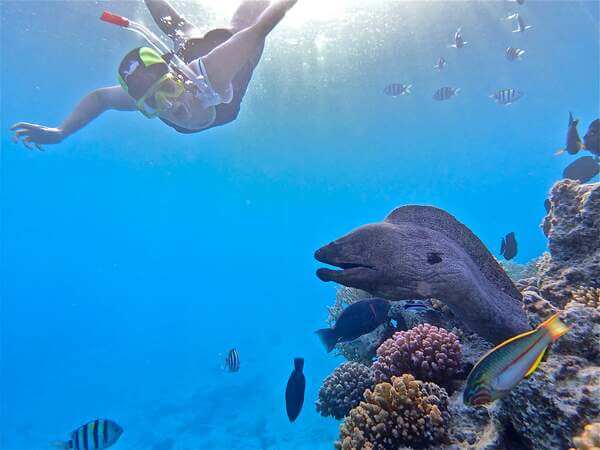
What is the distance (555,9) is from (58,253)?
97463 mm

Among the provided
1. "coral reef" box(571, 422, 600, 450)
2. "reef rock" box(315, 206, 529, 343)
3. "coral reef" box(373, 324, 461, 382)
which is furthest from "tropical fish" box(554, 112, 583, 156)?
"coral reef" box(571, 422, 600, 450)

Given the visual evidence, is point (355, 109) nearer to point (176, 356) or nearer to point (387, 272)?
point (176, 356)

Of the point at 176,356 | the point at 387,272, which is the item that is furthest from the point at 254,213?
the point at 387,272

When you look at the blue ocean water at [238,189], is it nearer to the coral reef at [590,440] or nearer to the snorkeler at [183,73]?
the snorkeler at [183,73]

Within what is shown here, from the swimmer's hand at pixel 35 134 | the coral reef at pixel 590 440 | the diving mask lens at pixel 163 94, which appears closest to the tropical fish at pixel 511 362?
the coral reef at pixel 590 440

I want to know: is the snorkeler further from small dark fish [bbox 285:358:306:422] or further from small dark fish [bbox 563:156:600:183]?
small dark fish [bbox 563:156:600:183]

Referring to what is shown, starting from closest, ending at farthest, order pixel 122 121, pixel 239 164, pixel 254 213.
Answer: pixel 122 121
pixel 239 164
pixel 254 213

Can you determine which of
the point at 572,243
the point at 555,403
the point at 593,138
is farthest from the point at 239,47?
the point at 593,138

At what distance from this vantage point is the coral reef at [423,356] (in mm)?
3117

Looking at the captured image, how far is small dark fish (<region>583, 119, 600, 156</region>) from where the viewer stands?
5.80 metres

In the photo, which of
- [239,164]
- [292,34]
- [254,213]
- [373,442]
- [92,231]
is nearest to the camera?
[373,442]

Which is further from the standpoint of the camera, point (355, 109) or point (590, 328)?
point (355, 109)

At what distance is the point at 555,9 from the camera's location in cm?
2572

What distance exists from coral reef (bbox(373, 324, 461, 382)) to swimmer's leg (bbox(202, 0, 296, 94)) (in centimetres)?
418
